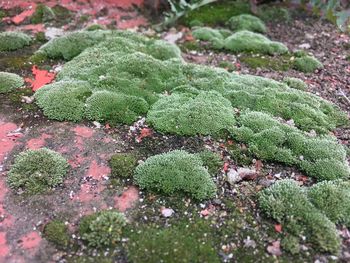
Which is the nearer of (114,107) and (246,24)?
(114,107)

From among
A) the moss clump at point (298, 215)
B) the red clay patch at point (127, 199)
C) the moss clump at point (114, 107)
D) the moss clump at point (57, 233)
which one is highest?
the moss clump at point (298, 215)

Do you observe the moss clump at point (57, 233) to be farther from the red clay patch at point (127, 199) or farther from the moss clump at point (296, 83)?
the moss clump at point (296, 83)

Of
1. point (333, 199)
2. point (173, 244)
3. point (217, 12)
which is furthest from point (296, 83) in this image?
point (173, 244)

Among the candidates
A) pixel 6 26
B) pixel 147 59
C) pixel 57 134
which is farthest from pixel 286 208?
pixel 6 26

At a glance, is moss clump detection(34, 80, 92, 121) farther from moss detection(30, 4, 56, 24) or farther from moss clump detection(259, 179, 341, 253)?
moss detection(30, 4, 56, 24)

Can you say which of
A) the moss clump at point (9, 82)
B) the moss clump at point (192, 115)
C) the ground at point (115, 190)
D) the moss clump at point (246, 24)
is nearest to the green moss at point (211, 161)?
the ground at point (115, 190)

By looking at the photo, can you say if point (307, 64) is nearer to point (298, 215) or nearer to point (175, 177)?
point (298, 215)
